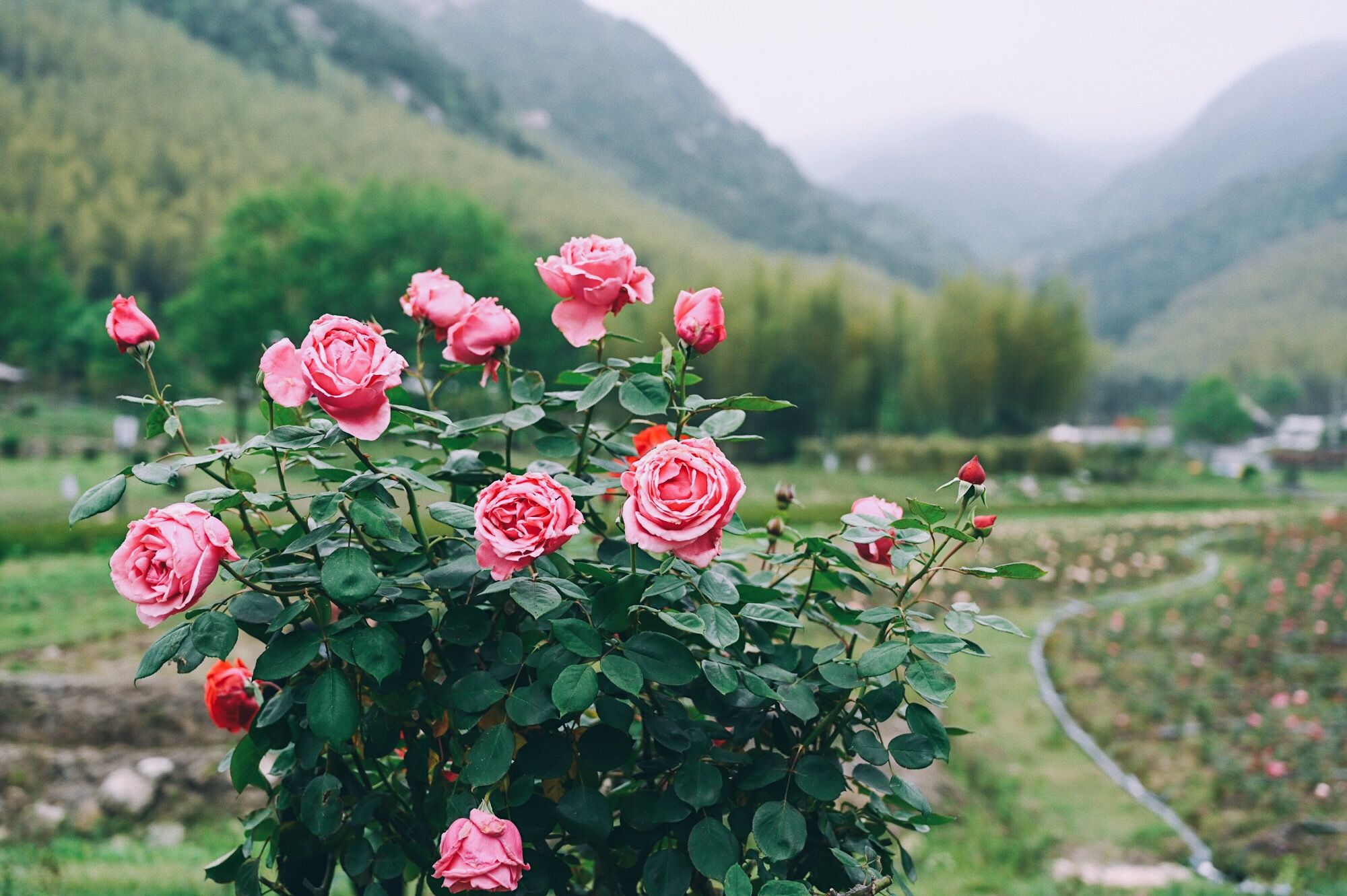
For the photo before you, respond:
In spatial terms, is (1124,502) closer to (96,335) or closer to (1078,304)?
(1078,304)

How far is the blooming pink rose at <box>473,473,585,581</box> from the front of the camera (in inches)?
32.8

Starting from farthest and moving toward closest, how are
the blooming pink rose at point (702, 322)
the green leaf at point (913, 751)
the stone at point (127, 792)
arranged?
the stone at point (127, 792), the blooming pink rose at point (702, 322), the green leaf at point (913, 751)

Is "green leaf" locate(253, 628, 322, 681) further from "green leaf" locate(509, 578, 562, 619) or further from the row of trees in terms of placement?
the row of trees

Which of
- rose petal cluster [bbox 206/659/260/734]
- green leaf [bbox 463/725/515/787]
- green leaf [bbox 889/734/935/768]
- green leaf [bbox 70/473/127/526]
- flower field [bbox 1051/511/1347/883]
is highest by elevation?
green leaf [bbox 70/473/127/526]

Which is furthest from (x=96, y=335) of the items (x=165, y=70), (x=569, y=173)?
(x=569, y=173)

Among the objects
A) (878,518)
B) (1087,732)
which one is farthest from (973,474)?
(1087,732)

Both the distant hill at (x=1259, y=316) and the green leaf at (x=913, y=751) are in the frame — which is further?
the distant hill at (x=1259, y=316)

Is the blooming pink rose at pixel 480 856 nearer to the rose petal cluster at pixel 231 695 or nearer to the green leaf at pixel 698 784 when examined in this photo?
the green leaf at pixel 698 784

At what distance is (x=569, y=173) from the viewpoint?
2709 inches

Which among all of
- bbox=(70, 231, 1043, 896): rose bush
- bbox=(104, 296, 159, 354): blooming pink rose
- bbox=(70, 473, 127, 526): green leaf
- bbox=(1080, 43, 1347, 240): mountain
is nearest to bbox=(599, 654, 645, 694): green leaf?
bbox=(70, 231, 1043, 896): rose bush

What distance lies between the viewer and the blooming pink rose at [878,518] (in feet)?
3.40

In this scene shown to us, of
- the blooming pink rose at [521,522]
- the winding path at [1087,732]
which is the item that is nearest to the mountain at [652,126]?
the winding path at [1087,732]

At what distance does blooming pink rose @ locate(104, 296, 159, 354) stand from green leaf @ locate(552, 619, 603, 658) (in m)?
0.66

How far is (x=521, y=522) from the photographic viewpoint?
842 millimetres
